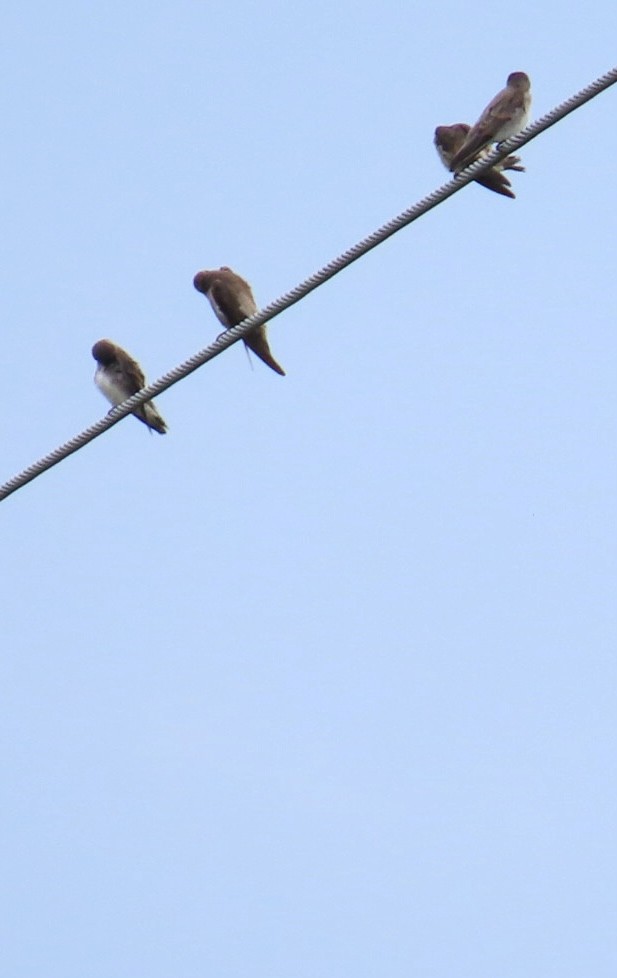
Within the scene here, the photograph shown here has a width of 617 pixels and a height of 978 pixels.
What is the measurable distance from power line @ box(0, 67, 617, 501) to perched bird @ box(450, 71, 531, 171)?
2259 millimetres

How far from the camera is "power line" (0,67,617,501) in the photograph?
6855mm

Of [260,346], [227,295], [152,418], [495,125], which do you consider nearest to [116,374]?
[152,418]

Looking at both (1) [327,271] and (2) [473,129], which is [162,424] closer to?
(2) [473,129]

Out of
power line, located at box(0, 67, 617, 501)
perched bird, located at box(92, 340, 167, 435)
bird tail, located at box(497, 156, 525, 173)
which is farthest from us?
perched bird, located at box(92, 340, 167, 435)

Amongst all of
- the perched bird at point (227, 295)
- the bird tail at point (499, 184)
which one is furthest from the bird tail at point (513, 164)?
the perched bird at point (227, 295)

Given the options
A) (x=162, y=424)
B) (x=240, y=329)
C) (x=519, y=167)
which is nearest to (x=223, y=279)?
(x=162, y=424)

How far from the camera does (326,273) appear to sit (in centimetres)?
726

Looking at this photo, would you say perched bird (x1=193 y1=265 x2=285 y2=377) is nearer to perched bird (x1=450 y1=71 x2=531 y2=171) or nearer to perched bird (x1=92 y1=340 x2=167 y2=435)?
perched bird (x1=92 y1=340 x2=167 y2=435)

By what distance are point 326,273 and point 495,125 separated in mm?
2871

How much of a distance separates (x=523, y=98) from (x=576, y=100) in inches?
129

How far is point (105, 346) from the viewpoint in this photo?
36.2 feet

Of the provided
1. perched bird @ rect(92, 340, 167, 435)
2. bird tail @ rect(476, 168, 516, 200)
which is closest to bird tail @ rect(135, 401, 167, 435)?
perched bird @ rect(92, 340, 167, 435)

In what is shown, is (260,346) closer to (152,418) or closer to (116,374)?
(152,418)

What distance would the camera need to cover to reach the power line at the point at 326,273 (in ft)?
22.5
